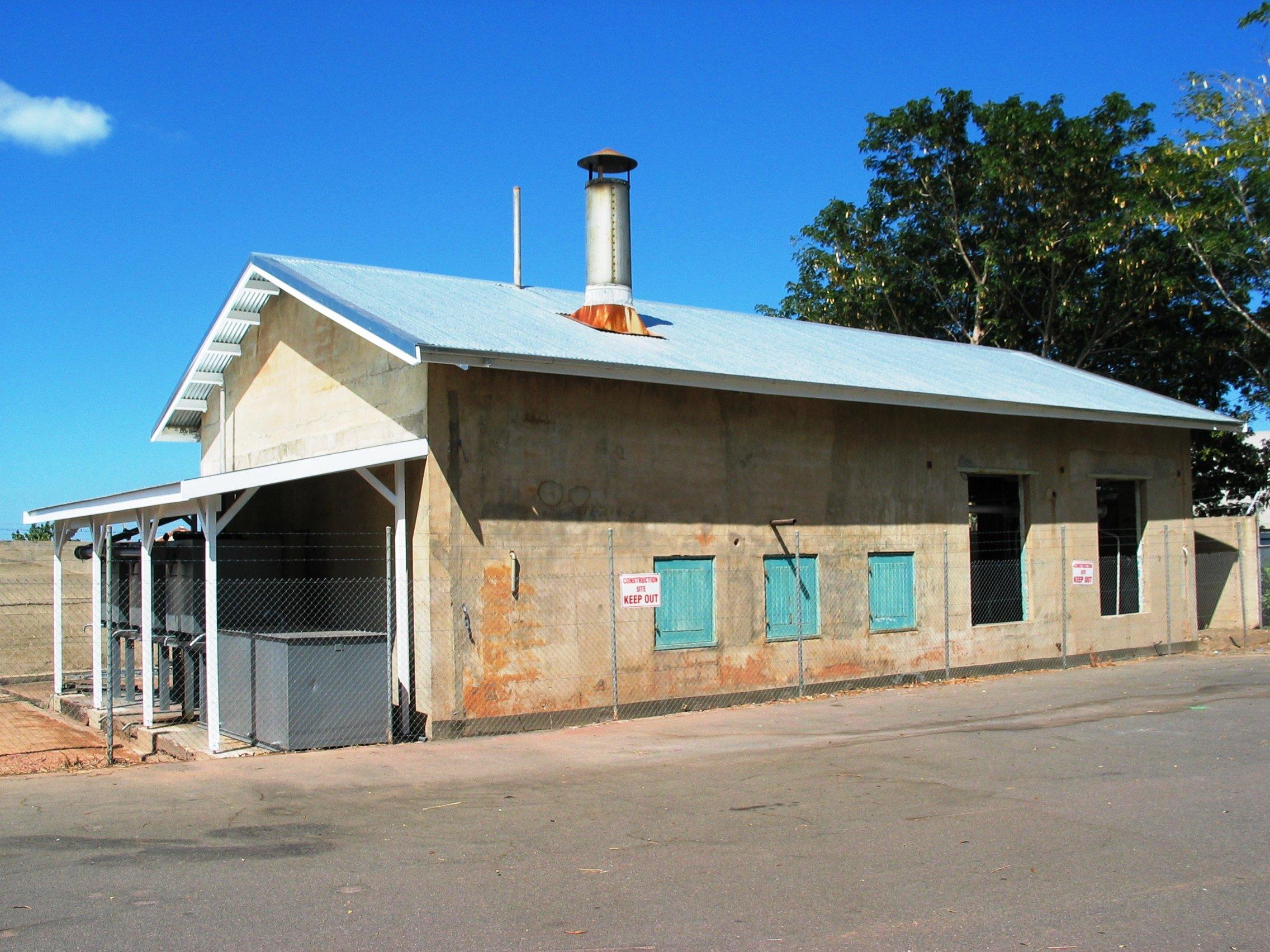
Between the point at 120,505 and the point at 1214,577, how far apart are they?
20.3m

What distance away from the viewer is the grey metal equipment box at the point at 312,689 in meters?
11.4

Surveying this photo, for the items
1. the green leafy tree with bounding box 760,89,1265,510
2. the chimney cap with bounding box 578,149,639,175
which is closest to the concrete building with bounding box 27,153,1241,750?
the chimney cap with bounding box 578,149,639,175

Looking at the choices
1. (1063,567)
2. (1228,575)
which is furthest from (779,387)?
(1228,575)

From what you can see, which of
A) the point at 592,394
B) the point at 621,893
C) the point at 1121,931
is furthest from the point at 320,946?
the point at 592,394

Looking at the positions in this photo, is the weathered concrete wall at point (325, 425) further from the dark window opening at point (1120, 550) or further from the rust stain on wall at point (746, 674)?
the dark window opening at point (1120, 550)

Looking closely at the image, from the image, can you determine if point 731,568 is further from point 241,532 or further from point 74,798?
point 74,798

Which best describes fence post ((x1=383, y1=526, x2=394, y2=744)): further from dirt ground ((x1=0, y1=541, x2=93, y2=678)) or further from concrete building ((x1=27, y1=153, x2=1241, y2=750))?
dirt ground ((x1=0, y1=541, x2=93, y2=678))

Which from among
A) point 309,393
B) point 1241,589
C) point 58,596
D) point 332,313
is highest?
point 332,313

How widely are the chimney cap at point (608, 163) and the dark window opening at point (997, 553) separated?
7132 mm

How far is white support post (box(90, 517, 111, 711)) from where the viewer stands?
14.8 metres

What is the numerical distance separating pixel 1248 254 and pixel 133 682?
2589 centimetres

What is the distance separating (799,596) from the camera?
15.3 m

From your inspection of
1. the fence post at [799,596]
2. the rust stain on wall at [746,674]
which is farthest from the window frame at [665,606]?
the fence post at [799,596]

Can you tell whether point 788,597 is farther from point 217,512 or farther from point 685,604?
point 217,512
